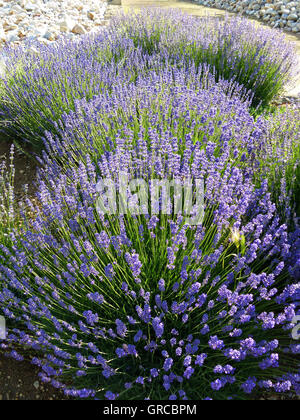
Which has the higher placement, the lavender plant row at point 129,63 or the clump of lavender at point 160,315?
the lavender plant row at point 129,63

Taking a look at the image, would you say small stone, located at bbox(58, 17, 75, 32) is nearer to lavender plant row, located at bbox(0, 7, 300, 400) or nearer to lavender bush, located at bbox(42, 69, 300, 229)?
lavender plant row, located at bbox(0, 7, 300, 400)

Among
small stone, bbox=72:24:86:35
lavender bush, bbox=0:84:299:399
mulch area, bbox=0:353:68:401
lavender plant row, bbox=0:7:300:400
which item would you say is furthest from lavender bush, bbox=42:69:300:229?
small stone, bbox=72:24:86:35

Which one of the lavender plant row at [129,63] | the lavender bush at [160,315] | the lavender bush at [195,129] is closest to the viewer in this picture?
the lavender bush at [160,315]

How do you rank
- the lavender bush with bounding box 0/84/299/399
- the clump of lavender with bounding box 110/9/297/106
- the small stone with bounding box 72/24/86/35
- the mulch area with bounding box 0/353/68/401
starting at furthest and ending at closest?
the small stone with bounding box 72/24/86/35 → the clump of lavender with bounding box 110/9/297/106 → the mulch area with bounding box 0/353/68/401 → the lavender bush with bounding box 0/84/299/399

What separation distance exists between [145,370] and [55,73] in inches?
129

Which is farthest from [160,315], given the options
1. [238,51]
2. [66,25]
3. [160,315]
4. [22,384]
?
[66,25]

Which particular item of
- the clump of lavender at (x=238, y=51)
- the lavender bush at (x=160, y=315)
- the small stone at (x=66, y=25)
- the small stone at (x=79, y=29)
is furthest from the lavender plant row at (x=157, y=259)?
the small stone at (x=66, y=25)

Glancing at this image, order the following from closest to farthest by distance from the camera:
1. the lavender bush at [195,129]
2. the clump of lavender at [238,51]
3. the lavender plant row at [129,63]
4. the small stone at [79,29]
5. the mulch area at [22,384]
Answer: the mulch area at [22,384] < the lavender bush at [195,129] < the lavender plant row at [129,63] < the clump of lavender at [238,51] < the small stone at [79,29]

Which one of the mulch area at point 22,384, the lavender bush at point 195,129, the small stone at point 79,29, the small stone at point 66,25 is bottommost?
the mulch area at point 22,384

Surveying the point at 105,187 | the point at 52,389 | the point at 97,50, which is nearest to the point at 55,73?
the point at 97,50

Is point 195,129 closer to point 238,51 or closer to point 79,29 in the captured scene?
point 238,51

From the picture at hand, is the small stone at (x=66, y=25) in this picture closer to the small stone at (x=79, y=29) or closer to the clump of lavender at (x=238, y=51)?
the small stone at (x=79, y=29)

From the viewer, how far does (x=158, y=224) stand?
78.5 inches
